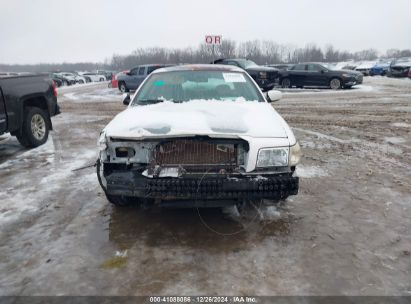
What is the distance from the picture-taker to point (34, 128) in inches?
285

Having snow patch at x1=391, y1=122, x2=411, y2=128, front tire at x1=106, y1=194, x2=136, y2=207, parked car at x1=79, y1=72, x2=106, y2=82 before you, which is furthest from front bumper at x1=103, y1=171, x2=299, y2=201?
parked car at x1=79, y1=72, x2=106, y2=82

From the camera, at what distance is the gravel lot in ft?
9.02

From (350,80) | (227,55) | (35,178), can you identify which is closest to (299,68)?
(350,80)

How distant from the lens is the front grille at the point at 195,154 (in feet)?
11.2

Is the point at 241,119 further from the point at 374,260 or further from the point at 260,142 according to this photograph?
the point at 374,260

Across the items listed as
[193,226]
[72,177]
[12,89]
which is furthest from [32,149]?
[193,226]

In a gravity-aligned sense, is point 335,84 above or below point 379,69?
above

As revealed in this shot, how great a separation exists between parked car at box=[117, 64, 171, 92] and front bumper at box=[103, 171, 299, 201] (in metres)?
17.8

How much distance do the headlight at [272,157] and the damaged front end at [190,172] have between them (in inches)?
1.3

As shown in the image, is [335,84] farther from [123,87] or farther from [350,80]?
[123,87]

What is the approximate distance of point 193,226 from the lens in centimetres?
368

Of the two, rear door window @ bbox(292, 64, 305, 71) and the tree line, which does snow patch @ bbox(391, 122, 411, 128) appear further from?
the tree line

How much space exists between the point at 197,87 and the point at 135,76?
1667 cm

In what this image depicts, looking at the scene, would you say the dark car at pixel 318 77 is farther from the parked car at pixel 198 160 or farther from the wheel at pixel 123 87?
the parked car at pixel 198 160
